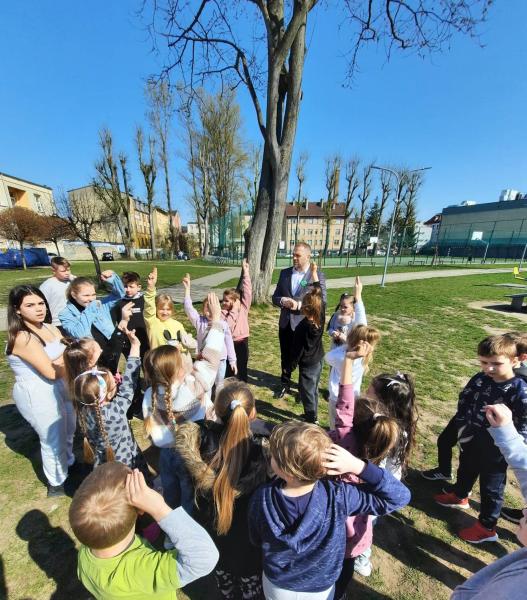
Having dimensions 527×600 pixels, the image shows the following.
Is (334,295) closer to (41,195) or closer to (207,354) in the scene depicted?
(207,354)

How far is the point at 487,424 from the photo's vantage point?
2.23 m

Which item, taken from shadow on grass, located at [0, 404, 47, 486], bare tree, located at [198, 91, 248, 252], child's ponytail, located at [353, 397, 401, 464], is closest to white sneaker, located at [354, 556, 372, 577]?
child's ponytail, located at [353, 397, 401, 464]

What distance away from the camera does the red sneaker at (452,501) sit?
2471 millimetres

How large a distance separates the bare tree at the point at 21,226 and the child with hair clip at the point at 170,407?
2798 centimetres

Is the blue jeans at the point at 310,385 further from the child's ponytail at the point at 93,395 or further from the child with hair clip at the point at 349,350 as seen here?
the child's ponytail at the point at 93,395

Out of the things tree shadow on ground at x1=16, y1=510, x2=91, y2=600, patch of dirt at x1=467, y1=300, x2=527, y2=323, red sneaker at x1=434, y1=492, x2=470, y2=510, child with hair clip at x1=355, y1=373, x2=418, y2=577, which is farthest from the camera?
patch of dirt at x1=467, y1=300, x2=527, y2=323

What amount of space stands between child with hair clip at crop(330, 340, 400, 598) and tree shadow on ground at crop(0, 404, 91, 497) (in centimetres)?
245

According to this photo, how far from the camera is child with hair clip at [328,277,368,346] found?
3.33m

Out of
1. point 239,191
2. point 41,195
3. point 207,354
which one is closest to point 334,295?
point 207,354

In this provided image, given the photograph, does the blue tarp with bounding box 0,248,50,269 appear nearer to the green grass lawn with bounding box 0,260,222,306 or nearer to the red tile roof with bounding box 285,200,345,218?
the green grass lawn with bounding box 0,260,222,306

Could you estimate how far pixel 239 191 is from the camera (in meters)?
33.5

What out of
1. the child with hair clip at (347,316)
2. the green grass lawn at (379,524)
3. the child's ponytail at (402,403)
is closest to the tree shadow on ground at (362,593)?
the green grass lawn at (379,524)

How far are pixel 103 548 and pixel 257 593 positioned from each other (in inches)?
41.4

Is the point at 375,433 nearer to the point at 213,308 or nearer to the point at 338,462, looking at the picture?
the point at 338,462
